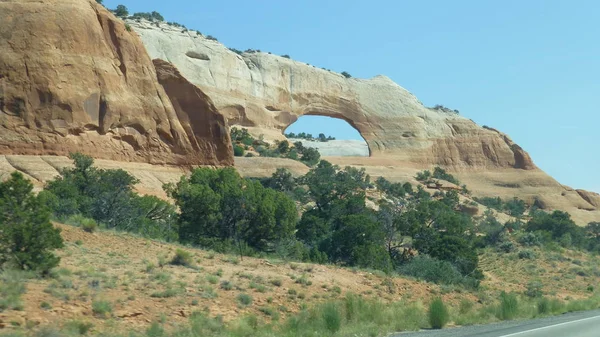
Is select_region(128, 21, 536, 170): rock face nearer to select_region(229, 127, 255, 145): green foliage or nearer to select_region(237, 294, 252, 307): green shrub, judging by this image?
select_region(229, 127, 255, 145): green foliage

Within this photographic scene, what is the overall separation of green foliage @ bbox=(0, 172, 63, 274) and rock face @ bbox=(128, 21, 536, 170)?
55.0 m

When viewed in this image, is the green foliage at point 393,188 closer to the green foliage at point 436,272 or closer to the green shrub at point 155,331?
the green foliage at point 436,272

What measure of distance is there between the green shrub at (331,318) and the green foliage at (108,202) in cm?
1354

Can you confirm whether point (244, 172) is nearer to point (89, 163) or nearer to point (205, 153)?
point (205, 153)

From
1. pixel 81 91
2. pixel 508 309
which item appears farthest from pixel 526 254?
pixel 81 91

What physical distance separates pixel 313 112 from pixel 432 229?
46.6 m

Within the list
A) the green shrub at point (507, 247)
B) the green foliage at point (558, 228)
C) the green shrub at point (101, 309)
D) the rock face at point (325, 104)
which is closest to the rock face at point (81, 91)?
the green shrub at point (507, 247)

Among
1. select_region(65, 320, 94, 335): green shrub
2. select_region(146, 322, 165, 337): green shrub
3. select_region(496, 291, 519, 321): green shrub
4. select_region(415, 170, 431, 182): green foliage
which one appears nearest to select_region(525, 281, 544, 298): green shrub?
select_region(496, 291, 519, 321): green shrub

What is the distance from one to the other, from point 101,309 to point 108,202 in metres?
18.8

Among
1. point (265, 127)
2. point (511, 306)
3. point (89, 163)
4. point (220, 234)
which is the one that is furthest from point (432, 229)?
point (265, 127)

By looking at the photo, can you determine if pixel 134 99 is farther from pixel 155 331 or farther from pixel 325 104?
pixel 325 104

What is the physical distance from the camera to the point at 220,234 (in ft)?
115

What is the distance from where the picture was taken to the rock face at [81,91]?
143 ft

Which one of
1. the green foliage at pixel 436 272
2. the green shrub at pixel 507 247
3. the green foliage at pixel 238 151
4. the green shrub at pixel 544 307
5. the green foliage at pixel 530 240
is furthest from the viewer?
the green foliage at pixel 238 151
